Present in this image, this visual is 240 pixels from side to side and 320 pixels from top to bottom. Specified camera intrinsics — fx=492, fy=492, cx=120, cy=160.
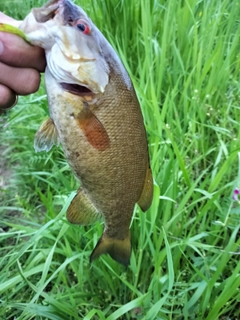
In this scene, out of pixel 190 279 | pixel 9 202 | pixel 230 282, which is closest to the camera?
pixel 230 282

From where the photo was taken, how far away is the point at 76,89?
87cm

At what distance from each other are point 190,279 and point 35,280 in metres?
0.50

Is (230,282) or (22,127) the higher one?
(230,282)

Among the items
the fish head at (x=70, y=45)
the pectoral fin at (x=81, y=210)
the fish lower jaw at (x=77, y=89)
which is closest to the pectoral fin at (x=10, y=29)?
the fish head at (x=70, y=45)

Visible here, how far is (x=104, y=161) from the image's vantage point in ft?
3.06

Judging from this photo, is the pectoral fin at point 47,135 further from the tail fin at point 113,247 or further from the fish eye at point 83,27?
the tail fin at point 113,247

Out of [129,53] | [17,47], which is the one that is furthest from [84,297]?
[129,53]

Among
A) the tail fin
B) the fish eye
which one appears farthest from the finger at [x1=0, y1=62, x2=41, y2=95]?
the tail fin

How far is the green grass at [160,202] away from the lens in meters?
1.33

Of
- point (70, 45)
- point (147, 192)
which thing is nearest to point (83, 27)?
point (70, 45)

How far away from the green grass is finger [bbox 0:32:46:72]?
1.66ft

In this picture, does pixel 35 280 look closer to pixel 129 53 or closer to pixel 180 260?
pixel 180 260

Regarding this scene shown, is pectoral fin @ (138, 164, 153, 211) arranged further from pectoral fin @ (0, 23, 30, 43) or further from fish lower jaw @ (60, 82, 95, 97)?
pectoral fin @ (0, 23, 30, 43)

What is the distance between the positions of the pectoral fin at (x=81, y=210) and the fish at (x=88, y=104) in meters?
0.05
